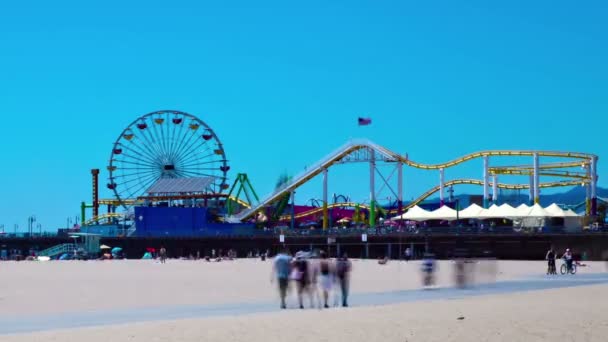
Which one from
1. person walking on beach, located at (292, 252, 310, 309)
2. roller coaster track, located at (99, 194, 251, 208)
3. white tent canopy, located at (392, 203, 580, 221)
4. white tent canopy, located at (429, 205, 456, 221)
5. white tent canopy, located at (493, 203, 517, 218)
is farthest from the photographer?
roller coaster track, located at (99, 194, 251, 208)

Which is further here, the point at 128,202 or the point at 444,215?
the point at 128,202

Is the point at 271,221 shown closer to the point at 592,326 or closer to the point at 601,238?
the point at 601,238

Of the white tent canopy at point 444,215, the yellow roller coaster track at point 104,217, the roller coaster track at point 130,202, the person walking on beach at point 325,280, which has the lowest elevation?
the person walking on beach at point 325,280

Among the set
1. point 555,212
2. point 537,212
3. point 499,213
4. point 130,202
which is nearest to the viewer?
point 537,212

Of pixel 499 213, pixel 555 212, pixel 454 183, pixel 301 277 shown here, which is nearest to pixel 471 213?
pixel 499 213

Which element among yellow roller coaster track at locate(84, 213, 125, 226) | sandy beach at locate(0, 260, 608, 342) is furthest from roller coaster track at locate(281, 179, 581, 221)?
sandy beach at locate(0, 260, 608, 342)

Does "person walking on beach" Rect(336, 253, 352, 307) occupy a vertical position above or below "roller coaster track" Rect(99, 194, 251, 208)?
below

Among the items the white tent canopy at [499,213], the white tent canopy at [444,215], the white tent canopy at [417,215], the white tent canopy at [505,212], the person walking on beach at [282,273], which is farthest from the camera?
the white tent canopy at [417,215]

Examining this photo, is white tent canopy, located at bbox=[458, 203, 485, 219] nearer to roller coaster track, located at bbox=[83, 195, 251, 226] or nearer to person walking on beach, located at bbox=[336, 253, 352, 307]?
roller coaster track, located at bbox=[83, 195, 251, 226]

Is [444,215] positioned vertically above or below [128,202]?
below

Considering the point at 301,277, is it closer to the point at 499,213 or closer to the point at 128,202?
the point at 499,213

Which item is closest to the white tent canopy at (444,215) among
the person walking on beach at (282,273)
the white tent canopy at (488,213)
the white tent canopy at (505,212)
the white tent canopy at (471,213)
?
the white tent canopy at (471,213)

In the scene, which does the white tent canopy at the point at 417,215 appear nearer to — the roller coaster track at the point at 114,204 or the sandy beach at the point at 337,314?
the roller coaster track at the point at 114,204

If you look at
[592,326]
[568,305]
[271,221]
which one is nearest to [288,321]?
[592,326]
